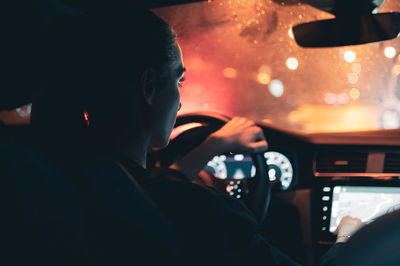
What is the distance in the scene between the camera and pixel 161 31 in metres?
1.07

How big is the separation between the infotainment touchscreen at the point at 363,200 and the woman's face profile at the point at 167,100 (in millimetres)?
1265

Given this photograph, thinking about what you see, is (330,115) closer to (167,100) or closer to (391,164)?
(391,164)

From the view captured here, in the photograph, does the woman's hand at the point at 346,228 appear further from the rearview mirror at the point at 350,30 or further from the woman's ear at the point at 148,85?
the woman's ear at the point at 148,85

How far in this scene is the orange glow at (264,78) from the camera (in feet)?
11.6

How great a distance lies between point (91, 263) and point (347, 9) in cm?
176

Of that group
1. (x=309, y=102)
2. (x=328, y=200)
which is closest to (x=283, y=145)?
(x=328, y=200)

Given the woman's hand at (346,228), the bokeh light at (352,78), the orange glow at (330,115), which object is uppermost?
the bokeh light at (352,78)

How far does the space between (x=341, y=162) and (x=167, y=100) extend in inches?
51.4

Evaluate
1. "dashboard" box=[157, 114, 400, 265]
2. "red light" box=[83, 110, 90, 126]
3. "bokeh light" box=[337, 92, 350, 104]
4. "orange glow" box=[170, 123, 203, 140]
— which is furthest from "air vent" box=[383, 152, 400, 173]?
"bokeh light" box=[337, 92, 350, 104]

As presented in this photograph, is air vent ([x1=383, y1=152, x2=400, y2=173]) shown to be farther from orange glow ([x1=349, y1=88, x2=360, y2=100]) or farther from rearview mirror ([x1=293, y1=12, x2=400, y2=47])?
orange glow ([x1=349, y1=88, x2=360, y2=100])

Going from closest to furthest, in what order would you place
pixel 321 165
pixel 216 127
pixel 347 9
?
pixel 216 127, pixel 347 9, pixel 321 165

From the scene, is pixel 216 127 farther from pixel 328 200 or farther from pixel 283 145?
pixel 328 200

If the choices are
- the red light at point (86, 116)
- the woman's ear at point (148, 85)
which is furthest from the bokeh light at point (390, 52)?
the red light at point (86, 116)

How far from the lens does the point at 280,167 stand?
6.64ft
